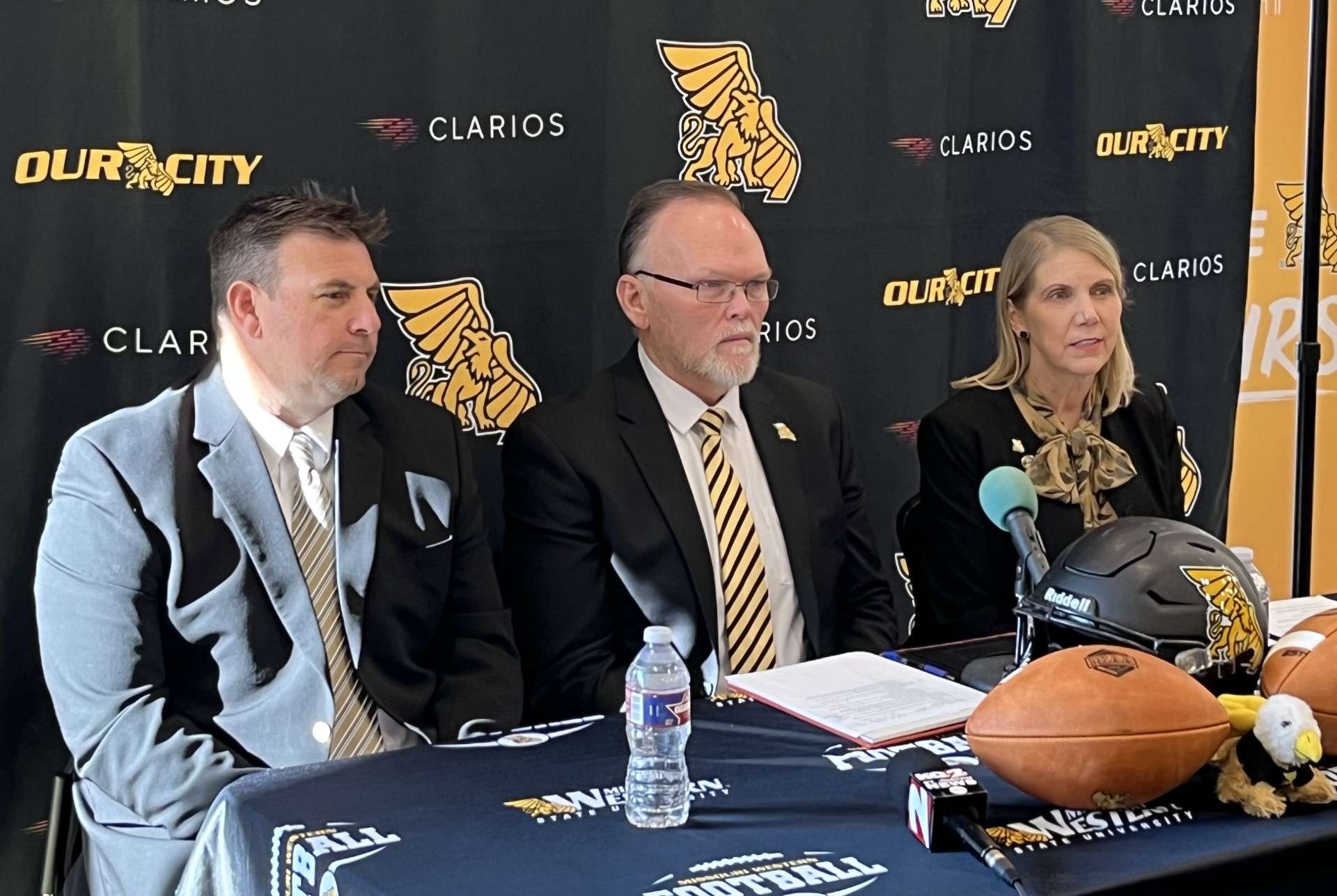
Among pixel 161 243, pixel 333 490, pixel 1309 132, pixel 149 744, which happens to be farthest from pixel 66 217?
pixel 1309 132

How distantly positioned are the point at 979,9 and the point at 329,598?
7.34 ft

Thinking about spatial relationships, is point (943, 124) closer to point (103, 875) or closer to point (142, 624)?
point (142, 624)

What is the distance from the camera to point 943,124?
12.2 ft

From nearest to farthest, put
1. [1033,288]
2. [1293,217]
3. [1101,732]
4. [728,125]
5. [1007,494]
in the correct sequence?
[1101,732] < [1007,494] < [1033,288] < [728,125] < [1293,217]

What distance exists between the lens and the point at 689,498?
2838 mm

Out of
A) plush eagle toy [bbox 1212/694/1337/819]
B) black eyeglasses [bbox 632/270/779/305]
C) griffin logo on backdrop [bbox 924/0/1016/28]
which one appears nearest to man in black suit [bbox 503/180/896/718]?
black eyeglasses [bbox 632/270/779/305]

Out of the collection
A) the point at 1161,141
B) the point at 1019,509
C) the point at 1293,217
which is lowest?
the point at 1019,509

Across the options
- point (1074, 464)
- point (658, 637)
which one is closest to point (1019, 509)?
point (658, 637)

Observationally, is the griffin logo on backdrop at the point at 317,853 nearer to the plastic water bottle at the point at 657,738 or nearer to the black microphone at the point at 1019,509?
the plastic water bottle at the point at 657,738

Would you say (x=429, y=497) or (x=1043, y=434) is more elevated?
(x=1043, y=434)

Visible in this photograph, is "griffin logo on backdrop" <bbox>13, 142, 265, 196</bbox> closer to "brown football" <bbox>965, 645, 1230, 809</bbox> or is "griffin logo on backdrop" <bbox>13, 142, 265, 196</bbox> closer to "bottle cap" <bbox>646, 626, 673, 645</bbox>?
"bottle cap" <bbox>646, 626, 673, 645</bbox>

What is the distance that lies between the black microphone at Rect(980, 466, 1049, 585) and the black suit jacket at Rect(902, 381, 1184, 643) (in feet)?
2.94

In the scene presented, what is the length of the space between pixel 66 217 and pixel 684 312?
3.71 feet

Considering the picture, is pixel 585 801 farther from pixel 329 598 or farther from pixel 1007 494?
pixel 329 598
